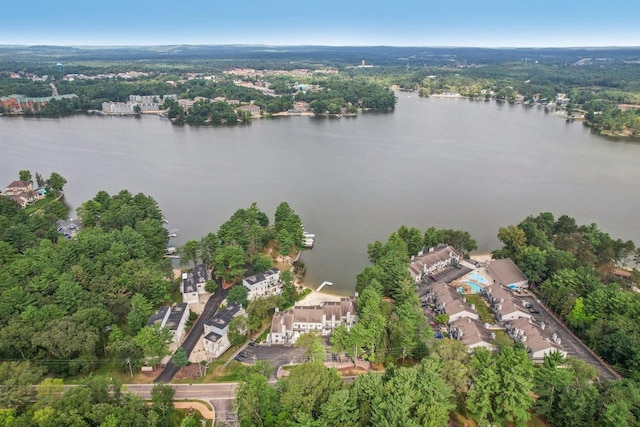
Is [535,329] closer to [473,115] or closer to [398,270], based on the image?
[398,270]

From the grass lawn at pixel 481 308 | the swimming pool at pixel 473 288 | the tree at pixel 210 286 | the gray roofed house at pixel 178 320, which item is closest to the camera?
the gray roofed house at pixel 178 320

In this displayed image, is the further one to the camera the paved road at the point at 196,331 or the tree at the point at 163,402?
the paved road at the point at 196,331

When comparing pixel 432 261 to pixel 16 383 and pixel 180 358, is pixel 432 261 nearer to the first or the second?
pixel 180 358

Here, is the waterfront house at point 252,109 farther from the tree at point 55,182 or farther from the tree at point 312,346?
the tree at point 312,346

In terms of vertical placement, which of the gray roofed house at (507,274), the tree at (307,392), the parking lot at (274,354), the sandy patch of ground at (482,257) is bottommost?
the parking lot at (274,354)

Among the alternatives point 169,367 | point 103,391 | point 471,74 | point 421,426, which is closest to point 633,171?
point 421,426

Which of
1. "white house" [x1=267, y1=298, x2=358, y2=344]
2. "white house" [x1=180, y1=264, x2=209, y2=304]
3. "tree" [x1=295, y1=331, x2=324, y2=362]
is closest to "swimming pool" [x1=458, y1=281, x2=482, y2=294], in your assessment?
"white house" [x1=267, y1=298, x2=358, y2=344]

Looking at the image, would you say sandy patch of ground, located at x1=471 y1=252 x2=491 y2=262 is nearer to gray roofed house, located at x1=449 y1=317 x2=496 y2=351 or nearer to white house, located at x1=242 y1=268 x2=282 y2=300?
gray roofed house, located at x1=449 y1=317 x2=496 y2=351

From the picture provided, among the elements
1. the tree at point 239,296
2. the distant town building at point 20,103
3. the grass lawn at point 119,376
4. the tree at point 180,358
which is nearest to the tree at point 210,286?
the tree at point 239,296
